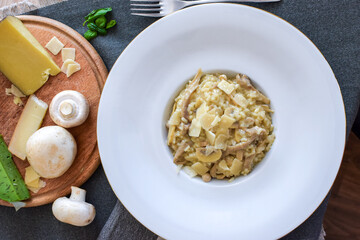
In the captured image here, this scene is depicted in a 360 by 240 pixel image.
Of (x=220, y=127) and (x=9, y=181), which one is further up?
(x=220, y=127)

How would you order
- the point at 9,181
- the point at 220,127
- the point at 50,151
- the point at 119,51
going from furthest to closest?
1. the point at 119,51
2. the point at 9,181
3. the point at 50,151
4. the point at 220,127

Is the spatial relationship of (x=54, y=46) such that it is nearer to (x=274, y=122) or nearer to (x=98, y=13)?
(x=98, y=13)

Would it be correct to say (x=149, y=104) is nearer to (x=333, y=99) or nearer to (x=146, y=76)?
(x=146, y=76)

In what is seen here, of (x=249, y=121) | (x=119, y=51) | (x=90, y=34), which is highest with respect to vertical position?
(x=90, y=34)

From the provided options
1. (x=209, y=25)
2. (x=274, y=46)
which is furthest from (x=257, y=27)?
(x=209, y=25)

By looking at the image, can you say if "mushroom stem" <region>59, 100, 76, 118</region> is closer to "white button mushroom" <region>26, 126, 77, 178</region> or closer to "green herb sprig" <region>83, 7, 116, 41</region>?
"white button mushroom" <region>26, 126, 77, 178</region>

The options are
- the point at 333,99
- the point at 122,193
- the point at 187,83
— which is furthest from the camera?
the point at 187,83

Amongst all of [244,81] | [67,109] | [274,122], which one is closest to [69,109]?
[67,109]
